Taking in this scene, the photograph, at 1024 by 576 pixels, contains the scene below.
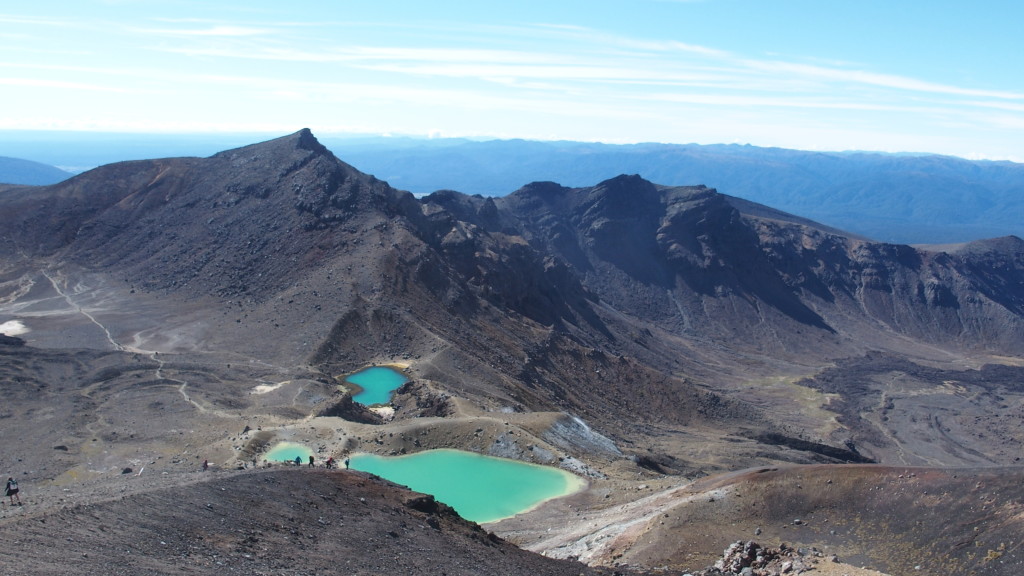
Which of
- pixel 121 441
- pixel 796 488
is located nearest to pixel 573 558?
pixel 796 488

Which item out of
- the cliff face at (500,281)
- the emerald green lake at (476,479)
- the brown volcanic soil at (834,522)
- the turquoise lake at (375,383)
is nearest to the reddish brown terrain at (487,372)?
the brown volcanic soil at (834,522)

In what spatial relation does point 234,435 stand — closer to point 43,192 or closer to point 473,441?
point 473,441

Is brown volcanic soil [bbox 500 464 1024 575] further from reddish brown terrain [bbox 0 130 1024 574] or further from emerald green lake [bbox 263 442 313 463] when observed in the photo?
emerald green lake [bbox 263 442 313 463]

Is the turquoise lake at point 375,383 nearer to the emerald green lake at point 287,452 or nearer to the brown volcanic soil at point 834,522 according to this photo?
the emerald green lake at point 287,452

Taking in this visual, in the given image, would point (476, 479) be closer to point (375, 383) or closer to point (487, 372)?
point (375, 383)

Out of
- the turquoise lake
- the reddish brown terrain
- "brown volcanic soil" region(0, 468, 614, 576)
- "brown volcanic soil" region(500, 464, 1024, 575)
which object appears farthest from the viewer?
the turquoise lake

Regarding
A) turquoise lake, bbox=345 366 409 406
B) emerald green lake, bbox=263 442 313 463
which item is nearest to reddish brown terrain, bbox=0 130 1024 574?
emerald green lake, bbox=263 442 313 463
